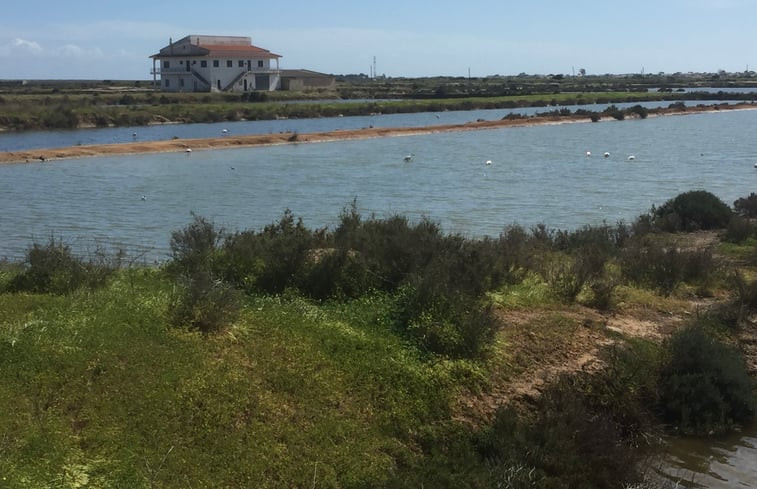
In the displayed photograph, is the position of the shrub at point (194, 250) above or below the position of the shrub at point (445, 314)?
above

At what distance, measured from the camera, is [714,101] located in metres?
102

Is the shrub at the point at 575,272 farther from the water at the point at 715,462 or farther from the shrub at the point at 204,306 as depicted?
the shrub at the point at 204,306

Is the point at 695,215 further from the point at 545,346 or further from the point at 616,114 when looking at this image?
the point at 616,114

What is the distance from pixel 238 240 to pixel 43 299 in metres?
3.15

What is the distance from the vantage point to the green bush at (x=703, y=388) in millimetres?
8789

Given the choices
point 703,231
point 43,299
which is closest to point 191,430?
point 43,299

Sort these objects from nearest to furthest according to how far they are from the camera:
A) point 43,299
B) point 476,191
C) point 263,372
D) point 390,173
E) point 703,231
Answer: point 263,372 → point 43,299 → point 703,231 → point 476,191 → point 390,173

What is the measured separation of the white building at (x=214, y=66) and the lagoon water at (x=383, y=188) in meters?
46.9

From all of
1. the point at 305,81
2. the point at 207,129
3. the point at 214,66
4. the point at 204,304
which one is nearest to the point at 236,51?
the point at 214,66

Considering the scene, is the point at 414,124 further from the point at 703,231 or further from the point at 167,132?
the point at 703,231

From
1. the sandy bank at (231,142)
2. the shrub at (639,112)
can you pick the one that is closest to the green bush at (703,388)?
the sandy bank at (231,142)

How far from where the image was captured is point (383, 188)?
2941 centimetres

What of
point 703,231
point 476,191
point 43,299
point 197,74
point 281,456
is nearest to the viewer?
point 281,456

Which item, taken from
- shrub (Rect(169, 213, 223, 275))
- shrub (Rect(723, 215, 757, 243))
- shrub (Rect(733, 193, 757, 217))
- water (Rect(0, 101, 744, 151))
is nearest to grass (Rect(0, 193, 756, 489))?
shrub (Rect(169, 213, 223, 275))
